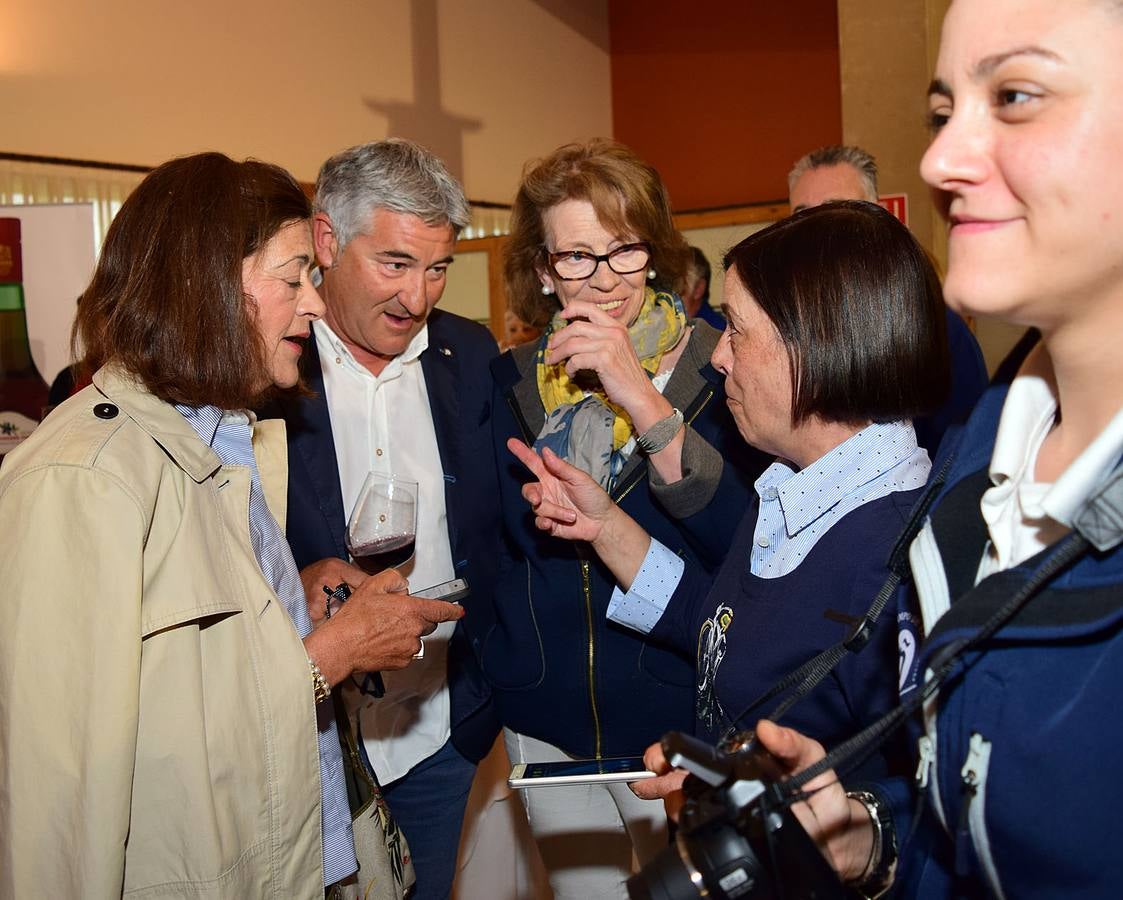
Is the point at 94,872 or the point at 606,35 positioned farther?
the point at 606,35

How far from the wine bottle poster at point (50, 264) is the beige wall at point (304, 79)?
1903 millimetres

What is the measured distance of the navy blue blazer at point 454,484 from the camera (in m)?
2.24

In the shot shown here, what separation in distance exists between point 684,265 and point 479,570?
2.79ft

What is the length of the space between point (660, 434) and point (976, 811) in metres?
1.18

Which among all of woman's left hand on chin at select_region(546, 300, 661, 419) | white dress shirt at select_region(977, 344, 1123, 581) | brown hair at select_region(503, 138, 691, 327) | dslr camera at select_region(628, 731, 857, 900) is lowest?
dslr camera at select_region(628, 731, 857, 900)

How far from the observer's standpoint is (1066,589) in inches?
32.7

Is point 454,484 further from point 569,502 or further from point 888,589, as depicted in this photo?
point 888,589

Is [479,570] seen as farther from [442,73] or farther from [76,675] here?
[442,73]

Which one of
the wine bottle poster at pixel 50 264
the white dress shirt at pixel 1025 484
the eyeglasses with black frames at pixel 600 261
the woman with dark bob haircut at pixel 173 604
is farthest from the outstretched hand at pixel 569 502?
the wine bottle poster at pixel 50 264

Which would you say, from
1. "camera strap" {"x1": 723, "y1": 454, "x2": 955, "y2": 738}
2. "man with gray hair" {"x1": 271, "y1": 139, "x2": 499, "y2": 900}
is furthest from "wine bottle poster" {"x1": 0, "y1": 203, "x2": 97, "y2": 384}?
"camera strap" {"x1": 723, "y1": 454, "x2": 955, "y2": 738}

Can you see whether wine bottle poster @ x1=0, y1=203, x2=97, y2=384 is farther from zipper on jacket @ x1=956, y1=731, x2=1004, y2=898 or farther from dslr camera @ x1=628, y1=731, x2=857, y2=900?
zipper on jacket @ x1=956, y1=731, x2=1004, y2=898

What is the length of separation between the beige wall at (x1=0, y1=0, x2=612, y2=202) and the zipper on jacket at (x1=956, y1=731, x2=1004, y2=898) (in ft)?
19.5

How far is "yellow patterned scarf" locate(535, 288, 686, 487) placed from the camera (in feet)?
7.10

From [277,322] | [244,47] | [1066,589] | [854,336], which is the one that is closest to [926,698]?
[1066,589]
